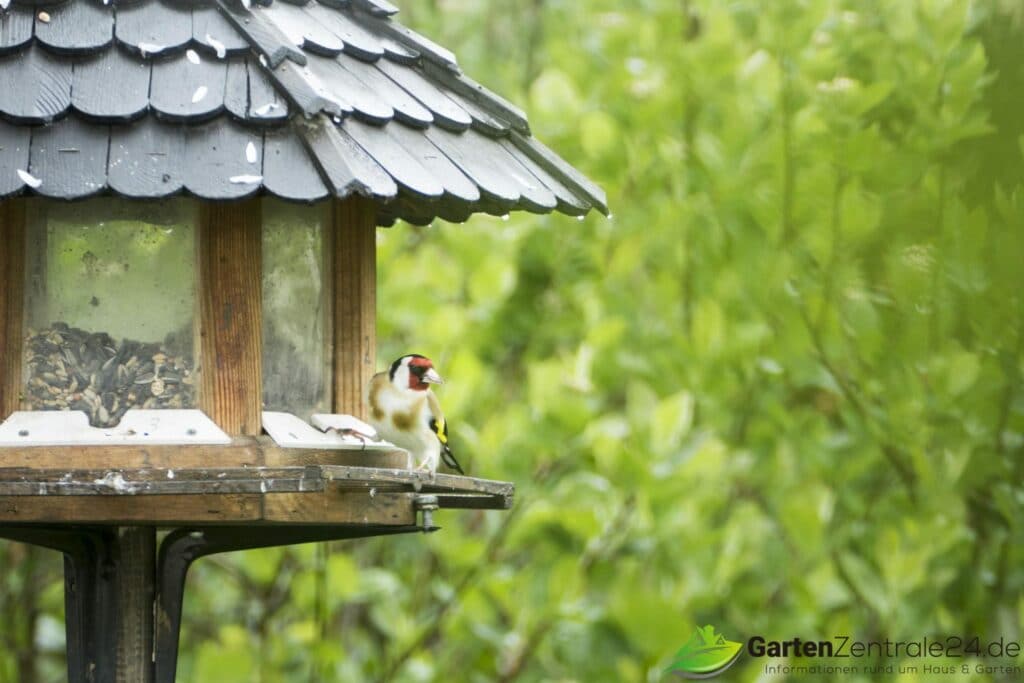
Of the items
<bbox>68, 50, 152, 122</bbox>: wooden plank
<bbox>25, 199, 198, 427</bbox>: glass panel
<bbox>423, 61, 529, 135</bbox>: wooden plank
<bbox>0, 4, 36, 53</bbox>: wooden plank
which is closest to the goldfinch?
<bbox>25, 199, 198, 427</bbox>: glass panel

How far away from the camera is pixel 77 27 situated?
249 cm

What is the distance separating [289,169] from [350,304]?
1.71ft

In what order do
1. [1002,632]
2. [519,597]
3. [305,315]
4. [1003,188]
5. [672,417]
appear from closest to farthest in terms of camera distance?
[1003,188] < [305,315] < [1002,632] < [672,417] < [519,597]

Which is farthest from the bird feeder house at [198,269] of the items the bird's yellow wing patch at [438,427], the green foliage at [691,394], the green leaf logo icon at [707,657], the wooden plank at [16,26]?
the green foliage at [691,394]

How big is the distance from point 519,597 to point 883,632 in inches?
45.6

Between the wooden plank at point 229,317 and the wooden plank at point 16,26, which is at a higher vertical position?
the wooden plank at point 16,26

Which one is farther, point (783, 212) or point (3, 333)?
point (783, 212)

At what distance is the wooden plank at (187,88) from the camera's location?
2387 mm

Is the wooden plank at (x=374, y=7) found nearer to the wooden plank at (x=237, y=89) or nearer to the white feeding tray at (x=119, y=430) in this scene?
the wooden plank at (x=237, y=89)

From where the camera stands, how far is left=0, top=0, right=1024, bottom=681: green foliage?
13.1 feet

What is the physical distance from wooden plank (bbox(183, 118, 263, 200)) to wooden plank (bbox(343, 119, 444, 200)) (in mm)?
187

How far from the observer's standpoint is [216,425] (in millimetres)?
2525

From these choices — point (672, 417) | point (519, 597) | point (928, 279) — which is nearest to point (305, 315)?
point (928, 279)

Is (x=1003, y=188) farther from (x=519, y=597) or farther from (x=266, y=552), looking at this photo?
(x=266, y=552)
